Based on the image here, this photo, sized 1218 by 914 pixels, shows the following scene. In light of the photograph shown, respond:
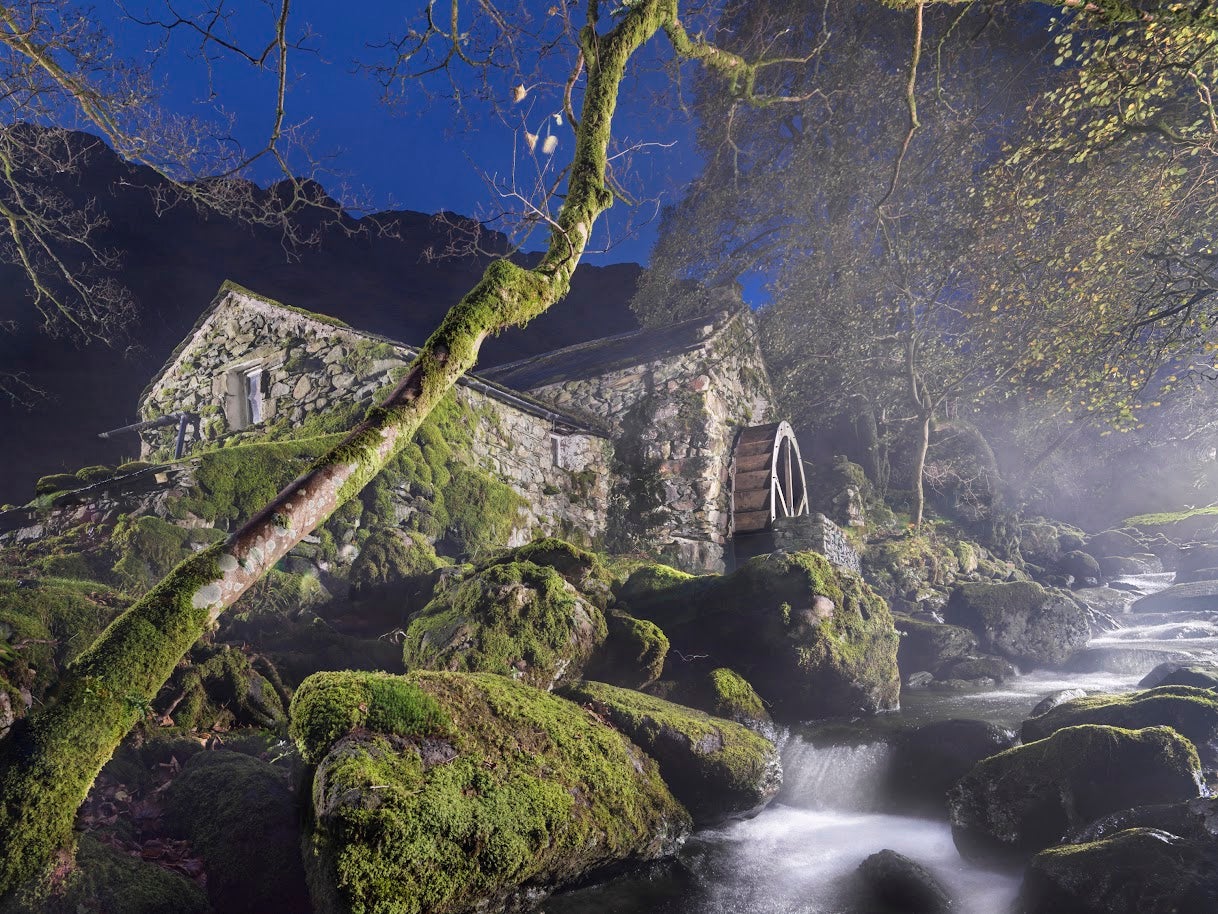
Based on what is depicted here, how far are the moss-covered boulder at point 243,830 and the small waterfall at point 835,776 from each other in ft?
12.7

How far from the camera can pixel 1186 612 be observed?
13898mm

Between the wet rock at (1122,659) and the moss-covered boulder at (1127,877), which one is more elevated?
the moss-covered boulder at (1127,877)

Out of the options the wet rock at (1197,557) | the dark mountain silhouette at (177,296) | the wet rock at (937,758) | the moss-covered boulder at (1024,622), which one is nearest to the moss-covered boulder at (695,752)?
the wet rock at (937,758)

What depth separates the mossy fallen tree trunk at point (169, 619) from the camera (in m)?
2.09

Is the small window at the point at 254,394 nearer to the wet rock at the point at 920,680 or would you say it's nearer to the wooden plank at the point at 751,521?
the wooden plank at the point at 751,521

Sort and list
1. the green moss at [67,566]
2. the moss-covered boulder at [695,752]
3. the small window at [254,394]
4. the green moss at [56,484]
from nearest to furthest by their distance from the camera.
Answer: the moss-covered boulder at [695,752] → the green moss at [67,566] → the green moss at [56,484] → the small window at [254,394]

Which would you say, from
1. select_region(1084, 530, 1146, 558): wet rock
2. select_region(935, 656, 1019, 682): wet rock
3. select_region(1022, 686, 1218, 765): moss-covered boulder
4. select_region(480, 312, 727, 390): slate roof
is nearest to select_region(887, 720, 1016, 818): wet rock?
select_region(1022, 686, 1218, 765): moss-covered boulder

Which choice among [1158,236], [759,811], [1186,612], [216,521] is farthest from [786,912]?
[1186,612]

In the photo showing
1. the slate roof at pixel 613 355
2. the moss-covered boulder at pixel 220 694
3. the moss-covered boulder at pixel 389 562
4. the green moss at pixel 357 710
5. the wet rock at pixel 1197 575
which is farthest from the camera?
the wet rock at pixel 1197 575

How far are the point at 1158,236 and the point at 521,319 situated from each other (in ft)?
28.7

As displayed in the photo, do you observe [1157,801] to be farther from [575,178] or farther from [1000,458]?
[1000,458]

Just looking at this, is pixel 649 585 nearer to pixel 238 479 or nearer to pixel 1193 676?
pixel 238 479

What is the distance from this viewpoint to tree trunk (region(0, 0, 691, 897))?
2.09 metres

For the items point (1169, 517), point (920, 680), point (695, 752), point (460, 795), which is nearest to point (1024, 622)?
point (920, 680)
